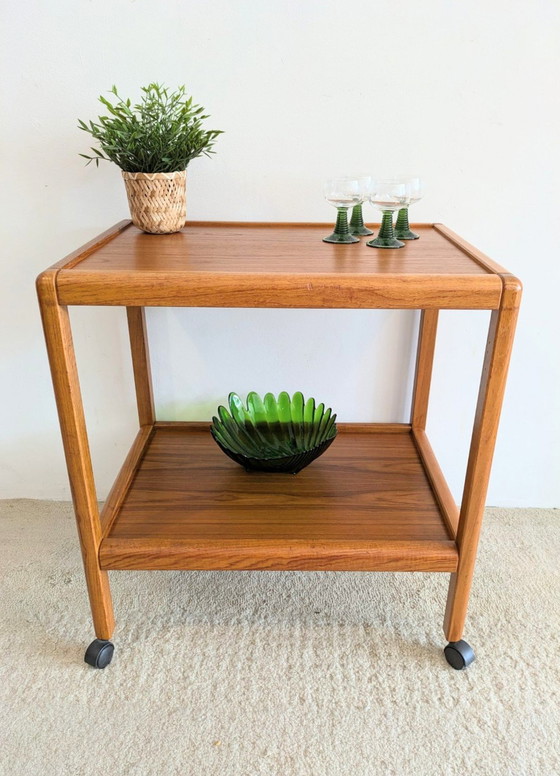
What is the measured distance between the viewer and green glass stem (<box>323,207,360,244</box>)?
100cm

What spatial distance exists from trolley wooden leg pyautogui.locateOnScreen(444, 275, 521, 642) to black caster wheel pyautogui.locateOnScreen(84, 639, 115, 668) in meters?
0.58

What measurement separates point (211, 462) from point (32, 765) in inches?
22.1

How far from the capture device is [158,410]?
4.48ft

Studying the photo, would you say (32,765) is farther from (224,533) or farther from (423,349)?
(423,349)

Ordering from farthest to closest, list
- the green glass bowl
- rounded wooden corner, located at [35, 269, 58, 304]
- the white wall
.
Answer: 1. the green glass bowl
2. the white wall
3. rounded wooden corner, located at [35, 269, 58, 304]

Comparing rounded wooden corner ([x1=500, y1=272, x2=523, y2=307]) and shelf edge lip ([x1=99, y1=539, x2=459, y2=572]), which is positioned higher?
rounded wooden corner ([x1=500, y1=272, x2=523, y2=307])

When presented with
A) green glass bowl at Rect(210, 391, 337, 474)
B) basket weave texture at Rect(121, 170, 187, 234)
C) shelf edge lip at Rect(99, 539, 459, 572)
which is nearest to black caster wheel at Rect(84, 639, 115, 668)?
shelf edge lip at Rect(99, 539, 459, 572)

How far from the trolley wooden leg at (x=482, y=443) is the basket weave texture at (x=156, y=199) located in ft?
1.82

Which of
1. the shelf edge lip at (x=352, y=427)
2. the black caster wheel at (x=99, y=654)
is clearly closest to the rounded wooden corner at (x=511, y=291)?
the shelf edge lip at (x=352, y=427)

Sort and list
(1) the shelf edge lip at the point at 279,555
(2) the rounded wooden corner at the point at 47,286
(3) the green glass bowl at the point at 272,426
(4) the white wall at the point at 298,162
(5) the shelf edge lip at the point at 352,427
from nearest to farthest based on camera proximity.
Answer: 1. (2) the rounded wooden corner at the point at 47,286
2. (1) the shelf edge lip at the point at 279,555
3. (4) the white wall at the point at 298,162
4. (3) the green glass bowl at the point at 272,426
5. (5) the shelf edge lip at the point at 352,427

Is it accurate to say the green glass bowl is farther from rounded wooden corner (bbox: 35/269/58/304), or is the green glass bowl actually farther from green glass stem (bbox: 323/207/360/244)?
rounded wooden corner (bbox: 35/269/58/304)

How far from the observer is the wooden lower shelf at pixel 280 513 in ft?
3.14

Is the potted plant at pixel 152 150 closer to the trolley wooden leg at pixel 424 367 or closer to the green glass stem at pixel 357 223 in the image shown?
the green glass stem at pixel 357 223

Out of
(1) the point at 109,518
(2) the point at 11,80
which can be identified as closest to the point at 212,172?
(2) the point at 11,80
